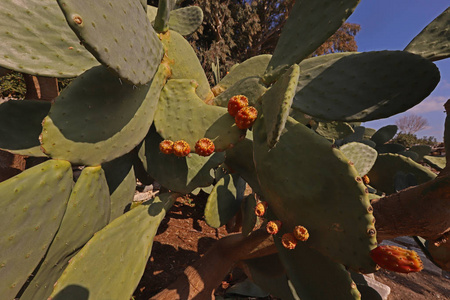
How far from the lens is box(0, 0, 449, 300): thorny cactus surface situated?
72 centimetres

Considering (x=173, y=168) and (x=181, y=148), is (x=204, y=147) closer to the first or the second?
(x=181, y=148)

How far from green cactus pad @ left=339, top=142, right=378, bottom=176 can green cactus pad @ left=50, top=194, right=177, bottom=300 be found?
1.09 m

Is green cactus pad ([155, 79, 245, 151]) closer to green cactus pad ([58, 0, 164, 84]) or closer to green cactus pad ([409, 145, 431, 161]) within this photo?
green cactus pad ([58, 0, 164, 84])

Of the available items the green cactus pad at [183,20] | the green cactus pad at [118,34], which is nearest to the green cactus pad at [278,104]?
the green cactus pad at [118,34]

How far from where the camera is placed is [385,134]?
2.68 metres

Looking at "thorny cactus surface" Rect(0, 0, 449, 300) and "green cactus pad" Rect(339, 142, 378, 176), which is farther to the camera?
"green cactus pad" Rect(339, 142, 378, 176)

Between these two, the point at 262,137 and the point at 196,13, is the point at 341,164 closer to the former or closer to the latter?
the point at 262,137

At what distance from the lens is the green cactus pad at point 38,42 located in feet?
2.54

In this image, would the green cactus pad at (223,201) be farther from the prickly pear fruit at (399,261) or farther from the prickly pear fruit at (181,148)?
the prickly pear fruit at (399,261)

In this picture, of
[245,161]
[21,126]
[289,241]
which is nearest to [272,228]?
[289,241]

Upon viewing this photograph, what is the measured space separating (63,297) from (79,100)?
647 mm

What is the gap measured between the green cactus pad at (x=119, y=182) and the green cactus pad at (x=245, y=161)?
0.54 metres

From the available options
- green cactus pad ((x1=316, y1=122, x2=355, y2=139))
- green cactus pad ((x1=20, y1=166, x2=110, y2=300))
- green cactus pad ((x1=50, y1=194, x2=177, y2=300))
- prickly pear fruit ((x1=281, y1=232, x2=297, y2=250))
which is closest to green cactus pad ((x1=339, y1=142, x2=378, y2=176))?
green cactus pad ((x1=316, y1=122, x2=355, y2=139))

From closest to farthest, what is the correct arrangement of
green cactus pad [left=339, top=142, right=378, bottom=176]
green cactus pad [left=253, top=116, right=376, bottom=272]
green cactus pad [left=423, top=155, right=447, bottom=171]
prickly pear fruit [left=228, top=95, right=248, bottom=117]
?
green cactus pad [left=253, top=116, right=376, bottom=272] → prickly pear fruit [left=228, top=95, right=248, bottom=117] → green cactus pad [left=339, top=142, right=378, bottom=176] → green cactus pad [left=423, top=155, right=447, bottom=171]
